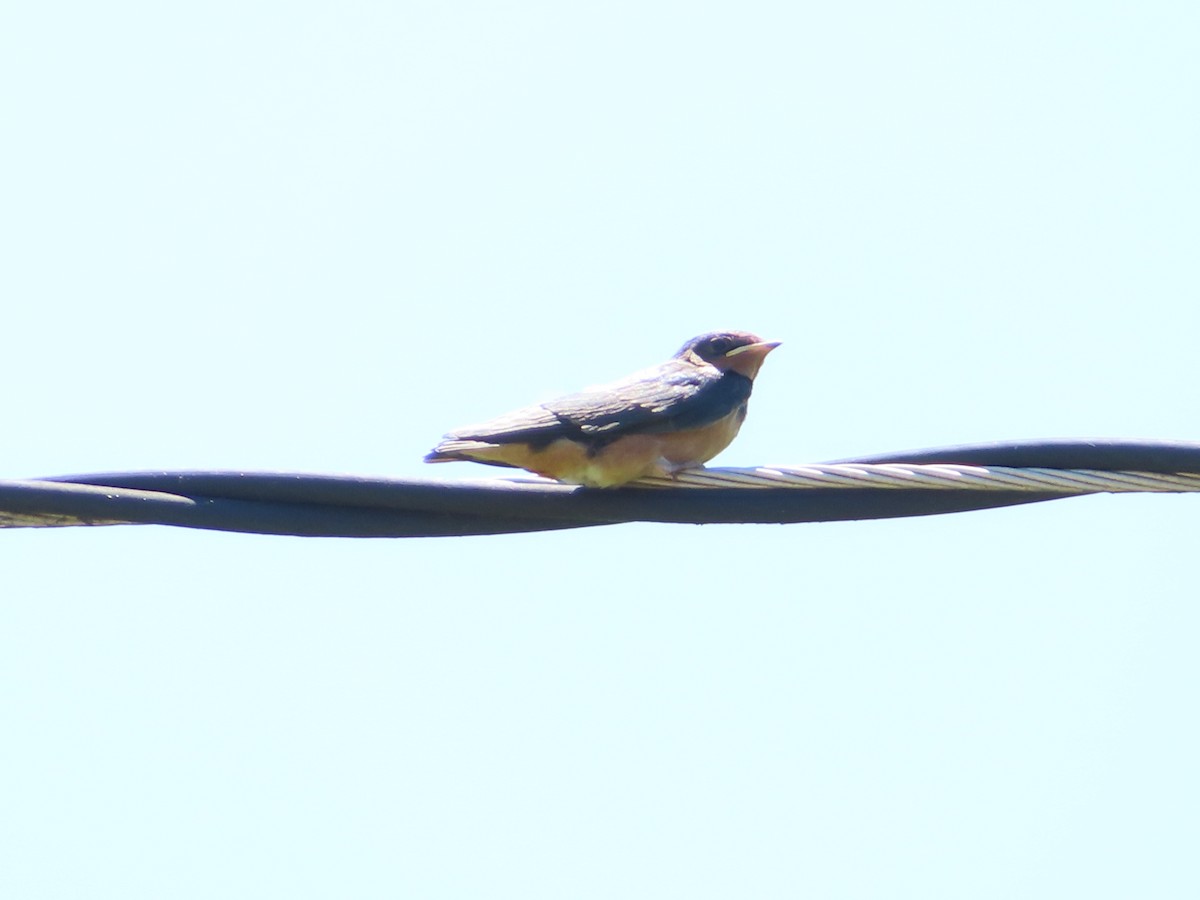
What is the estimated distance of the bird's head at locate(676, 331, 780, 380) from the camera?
6.99 meters

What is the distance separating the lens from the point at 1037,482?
4.34m

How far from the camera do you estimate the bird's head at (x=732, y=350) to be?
6.99 m

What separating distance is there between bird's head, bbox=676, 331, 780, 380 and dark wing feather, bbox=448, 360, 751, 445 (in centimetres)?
13

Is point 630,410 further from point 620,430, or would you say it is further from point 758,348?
point 758,348

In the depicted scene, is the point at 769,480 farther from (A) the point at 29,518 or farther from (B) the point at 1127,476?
(A) the point at 29,518

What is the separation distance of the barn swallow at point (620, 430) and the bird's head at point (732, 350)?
0.51 ft

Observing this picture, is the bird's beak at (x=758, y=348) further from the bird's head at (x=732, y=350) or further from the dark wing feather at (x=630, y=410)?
the dark wing feather at (x=630, y=410)

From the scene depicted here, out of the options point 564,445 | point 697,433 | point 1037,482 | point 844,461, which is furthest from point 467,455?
point 1037,482

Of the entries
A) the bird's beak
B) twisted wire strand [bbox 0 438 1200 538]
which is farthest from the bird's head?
twisted wire strand [bbox 0 438 1200 538]

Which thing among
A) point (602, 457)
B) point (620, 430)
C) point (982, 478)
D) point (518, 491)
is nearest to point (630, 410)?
point (620, 430)

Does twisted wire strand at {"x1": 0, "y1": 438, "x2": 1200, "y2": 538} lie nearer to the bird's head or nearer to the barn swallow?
the barn swallow

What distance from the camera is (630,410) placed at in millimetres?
6051

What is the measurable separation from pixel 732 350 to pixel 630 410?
116 centimetres

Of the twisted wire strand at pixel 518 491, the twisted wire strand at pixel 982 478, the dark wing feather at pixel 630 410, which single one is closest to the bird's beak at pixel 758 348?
the dark wing feather at pixel 630 410
